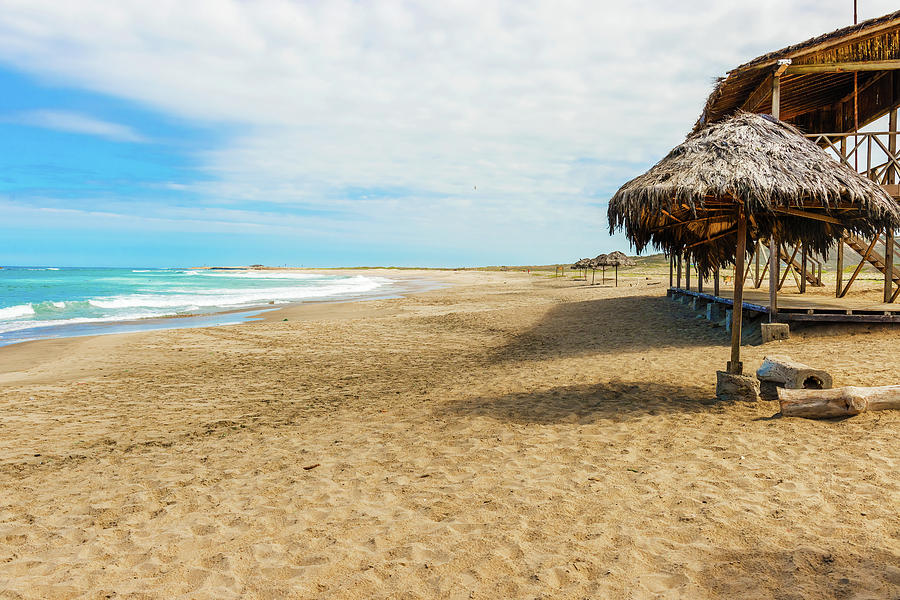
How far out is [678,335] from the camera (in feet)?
36.6

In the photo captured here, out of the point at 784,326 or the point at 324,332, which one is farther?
the point at 324,332

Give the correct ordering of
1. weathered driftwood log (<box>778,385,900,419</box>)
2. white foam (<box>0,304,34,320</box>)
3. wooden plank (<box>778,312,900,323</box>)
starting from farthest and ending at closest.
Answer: white foam (<box>0,304,34,320</box>) → wooden plank (<box>778,312,900,323</box>) → weathered driftwood log (<box>778,385,900,419</box>)

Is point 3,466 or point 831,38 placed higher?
point 831,38

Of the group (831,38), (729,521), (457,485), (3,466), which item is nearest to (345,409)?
(457,485)

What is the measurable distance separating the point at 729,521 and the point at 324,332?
12.0m

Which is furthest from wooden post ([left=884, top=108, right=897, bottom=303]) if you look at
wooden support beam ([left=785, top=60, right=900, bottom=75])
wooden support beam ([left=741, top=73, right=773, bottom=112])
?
wooden support beam ([left=741, top=73, right=773, bottom=112])

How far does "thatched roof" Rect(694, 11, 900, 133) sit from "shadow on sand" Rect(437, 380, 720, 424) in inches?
207

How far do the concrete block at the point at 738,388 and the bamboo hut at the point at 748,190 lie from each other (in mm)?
266

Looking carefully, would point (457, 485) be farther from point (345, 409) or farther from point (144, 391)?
point (144, 391)

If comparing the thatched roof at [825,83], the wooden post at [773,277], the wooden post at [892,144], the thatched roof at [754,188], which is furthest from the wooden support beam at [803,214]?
the wooden post at [892,144]

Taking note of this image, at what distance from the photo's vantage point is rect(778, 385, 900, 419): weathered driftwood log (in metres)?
5.36

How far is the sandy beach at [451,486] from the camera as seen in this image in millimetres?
3025

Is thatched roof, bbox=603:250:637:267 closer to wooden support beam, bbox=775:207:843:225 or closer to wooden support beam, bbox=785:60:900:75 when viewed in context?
wooden support beam, bbox=785:60:900:75

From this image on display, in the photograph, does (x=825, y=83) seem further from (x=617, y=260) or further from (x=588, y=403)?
(x=617, y=260)
